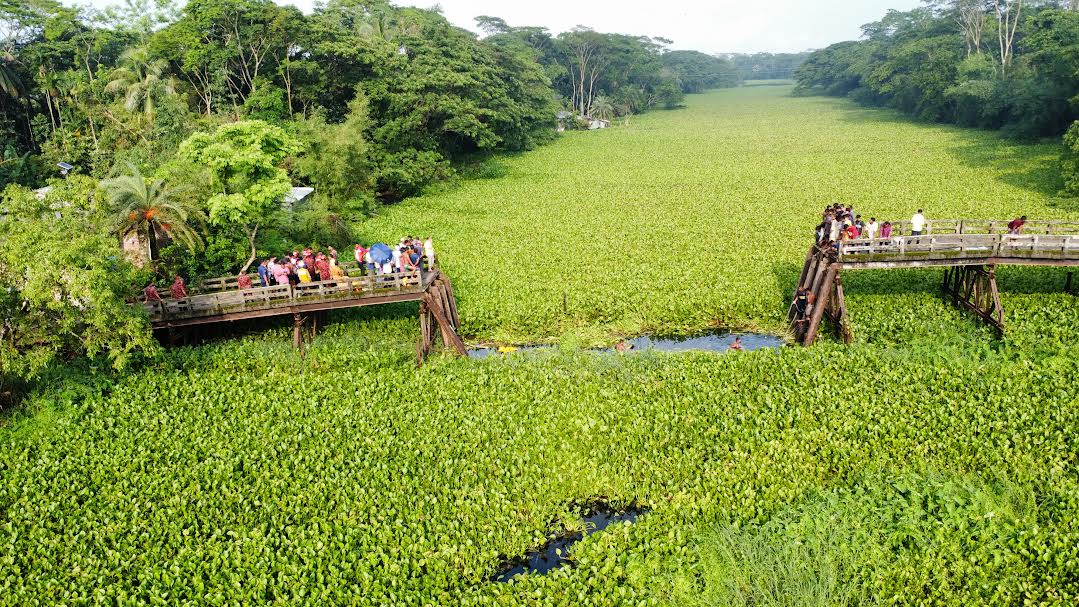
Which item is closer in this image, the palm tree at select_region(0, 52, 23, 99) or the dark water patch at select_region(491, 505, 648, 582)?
the dark water patch at select_region(491, 505, 648, 582)

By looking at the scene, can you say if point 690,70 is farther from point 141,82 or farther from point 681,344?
point 681,344

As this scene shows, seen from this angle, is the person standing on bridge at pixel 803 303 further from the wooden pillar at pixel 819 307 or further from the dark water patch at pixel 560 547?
the dark water patch at pixel 560 547

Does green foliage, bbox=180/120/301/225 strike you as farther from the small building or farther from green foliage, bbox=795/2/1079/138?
green foliage, bbox=795/2/1079/138

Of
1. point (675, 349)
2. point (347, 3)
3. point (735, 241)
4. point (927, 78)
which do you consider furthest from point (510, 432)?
point (927, 78)

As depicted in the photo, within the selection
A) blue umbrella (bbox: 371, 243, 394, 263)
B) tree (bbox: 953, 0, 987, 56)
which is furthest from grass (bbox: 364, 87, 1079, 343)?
tree (bbox: 953, 0, 987, 56)

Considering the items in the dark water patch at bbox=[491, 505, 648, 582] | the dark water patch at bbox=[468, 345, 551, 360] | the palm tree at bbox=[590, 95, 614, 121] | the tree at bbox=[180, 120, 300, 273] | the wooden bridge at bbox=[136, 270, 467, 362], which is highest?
the palm tree at bbox=[590, 95, 614, 121]

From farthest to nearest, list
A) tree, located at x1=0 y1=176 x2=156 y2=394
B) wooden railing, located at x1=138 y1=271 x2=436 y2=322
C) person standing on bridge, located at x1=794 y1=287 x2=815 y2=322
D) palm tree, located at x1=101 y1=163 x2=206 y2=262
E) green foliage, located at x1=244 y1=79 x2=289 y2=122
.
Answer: green foliage, located at x1=244 y1=79 x2=289 y2=122 < person standing on bridge, located at x1=794 y1=287 x2=815 y2=322 < palm tree, located at x1=101 y1=163 x2=206 y2=262 < wooden railing, located at x1=138 y1=271 x2=436 y2=322 < tree, located at x1=0 y1=176 x2=156 y2=394

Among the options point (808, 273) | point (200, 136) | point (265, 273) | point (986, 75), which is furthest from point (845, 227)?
point (986, 75)
